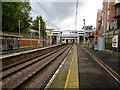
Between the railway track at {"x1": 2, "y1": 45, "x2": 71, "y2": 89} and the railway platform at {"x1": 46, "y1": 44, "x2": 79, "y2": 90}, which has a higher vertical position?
the railway platform at {"x1": 46, "y1": 44, "x2": 79, "y2": 90}

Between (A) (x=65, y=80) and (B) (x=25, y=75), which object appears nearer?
(A) (x=65, y=80)

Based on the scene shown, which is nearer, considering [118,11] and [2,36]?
[2,36]

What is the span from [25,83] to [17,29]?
240 feet

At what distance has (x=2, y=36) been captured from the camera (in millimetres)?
43594

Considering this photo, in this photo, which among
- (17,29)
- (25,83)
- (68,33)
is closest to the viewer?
(25,83)

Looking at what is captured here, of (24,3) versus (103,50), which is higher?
(24,3)

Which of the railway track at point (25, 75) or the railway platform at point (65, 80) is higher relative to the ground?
the railway platform at point (65, 80)

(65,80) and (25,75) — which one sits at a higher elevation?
(65,80)

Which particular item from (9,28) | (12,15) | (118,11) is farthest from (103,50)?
(9,28)

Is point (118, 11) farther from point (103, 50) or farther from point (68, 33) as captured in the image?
point (68, 33)

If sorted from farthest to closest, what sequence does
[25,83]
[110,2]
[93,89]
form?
1. [110,2]
2. [25,83]
3. [93,89]

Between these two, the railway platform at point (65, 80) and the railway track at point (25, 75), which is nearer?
the railway platform at point (65, 80)

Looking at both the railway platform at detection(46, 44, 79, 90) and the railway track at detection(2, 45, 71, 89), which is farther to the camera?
the railway track at detection(2, 45, 71, 89)

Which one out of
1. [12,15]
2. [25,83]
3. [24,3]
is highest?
[24,3]
